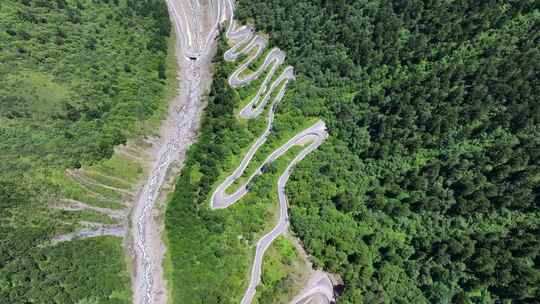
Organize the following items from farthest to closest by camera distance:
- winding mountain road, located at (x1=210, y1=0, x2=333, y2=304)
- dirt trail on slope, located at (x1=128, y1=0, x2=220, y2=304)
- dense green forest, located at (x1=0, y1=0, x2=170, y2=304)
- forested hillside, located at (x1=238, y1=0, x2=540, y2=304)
Answer: winding mountain road, located at (x1=210, y1=0, x2=333, y2=304) < dirt trail on slope, located at (x1=128, y1=0, x2=220, y2=304) < forested hillside, located at (x1=238, y1=0, x2=540, y2=304) < dense green forest, located at (x1=0, y1=0, x2=170, y2=304)

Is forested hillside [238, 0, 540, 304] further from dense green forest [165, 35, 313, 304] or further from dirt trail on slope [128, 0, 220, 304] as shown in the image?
dirt trail on slope [128, 0, 220, 304]

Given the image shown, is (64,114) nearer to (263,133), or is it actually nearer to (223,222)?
(223,222)

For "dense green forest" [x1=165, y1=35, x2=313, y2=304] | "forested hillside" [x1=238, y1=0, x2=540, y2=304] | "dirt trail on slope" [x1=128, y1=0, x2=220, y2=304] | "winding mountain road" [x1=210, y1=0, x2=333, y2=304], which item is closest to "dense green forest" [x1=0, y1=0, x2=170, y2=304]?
"dirt trail on slope" [x1=128, y1=0, x2=220, y2=304]

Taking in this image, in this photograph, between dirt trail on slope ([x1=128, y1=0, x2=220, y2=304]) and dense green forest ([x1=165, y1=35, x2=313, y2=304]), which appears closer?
dense green forest ([x1=165, y1=35, x2=313, y2=304])

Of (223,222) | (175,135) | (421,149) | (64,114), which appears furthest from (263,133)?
(64,114)

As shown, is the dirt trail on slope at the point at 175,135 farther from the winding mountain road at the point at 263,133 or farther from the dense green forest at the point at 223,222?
the winding mountain road at the point at 263,133

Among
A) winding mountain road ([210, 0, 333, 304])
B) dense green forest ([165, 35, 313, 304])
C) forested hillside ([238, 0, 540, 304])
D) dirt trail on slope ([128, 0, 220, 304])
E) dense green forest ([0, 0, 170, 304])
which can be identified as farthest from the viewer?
winding mountain road ([210, 0, 333, 304])

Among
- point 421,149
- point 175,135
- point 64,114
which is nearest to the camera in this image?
point 421,149
